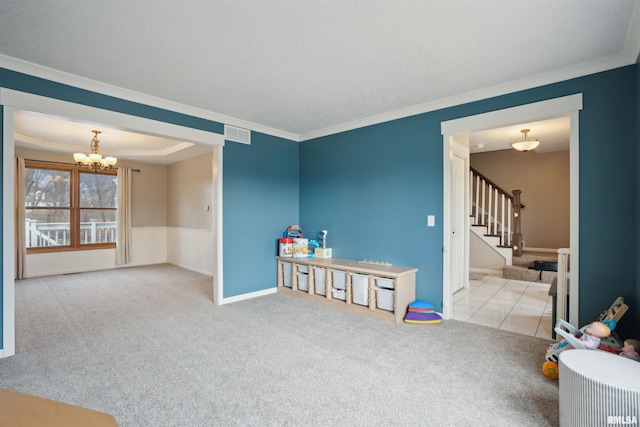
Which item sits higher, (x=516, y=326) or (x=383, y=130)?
(x=383, y=130)

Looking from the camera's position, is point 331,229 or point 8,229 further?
point 331,229

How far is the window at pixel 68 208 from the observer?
607 centimetres

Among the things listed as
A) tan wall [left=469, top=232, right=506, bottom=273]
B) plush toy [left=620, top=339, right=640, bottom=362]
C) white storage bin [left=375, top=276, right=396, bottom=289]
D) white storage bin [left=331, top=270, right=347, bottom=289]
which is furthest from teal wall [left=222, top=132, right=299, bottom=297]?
plush toy [left=620, top=339, right=640, bottom=362]

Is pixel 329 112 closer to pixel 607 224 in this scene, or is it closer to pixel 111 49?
pixel 111 49

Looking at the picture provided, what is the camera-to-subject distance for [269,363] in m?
2.53

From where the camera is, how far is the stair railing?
20.5 ft

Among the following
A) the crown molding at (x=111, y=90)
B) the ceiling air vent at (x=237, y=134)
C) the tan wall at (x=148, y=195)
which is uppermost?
the crown molding at (x=111, y=90)

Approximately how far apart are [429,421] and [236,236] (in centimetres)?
331

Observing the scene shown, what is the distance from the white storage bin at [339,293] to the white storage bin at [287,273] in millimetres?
854

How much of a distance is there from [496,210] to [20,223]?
9.09 metres

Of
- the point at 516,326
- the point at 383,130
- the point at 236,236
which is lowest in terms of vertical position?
the point at 516,326

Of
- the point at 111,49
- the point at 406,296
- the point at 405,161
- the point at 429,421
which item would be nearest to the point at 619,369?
the point at 429,421

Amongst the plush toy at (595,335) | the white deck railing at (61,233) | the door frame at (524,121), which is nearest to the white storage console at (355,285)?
the door frame at (524,121)

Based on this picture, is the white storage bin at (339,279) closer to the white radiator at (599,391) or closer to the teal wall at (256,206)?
the teal wall at (256,206)
